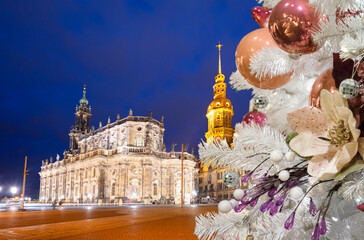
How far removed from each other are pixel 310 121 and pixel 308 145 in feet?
0.34

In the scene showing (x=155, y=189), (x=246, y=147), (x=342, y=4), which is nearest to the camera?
(x=342, y=4)

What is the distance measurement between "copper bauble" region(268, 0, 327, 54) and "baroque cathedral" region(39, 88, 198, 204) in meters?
35.6

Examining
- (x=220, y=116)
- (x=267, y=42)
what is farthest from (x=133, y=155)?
(x=267, y=42)

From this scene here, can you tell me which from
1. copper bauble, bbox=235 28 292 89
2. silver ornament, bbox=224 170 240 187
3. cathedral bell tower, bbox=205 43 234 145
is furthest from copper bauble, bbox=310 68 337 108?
cathedral bell tower, bbox=205 43 234 145

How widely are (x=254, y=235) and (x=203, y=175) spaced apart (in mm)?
54992

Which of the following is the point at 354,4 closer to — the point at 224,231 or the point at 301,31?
the point at 301,31

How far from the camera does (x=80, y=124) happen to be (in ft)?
200

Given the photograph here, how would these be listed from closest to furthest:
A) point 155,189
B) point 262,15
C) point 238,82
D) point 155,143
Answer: point 262,15 → point 238,82 → point 155,189 → point 155,143

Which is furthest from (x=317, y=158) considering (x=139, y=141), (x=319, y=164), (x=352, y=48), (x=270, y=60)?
(x=139, y=141)

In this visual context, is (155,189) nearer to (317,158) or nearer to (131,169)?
(131,169)

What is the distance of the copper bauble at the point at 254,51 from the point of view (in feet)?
6.70

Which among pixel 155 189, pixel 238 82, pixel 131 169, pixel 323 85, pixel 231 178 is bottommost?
pixel 155 189

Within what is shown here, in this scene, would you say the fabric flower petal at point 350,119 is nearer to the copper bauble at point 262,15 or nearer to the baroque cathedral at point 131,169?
the copper bauble at point 262,15

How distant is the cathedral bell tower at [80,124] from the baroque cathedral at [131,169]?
10295 mm
